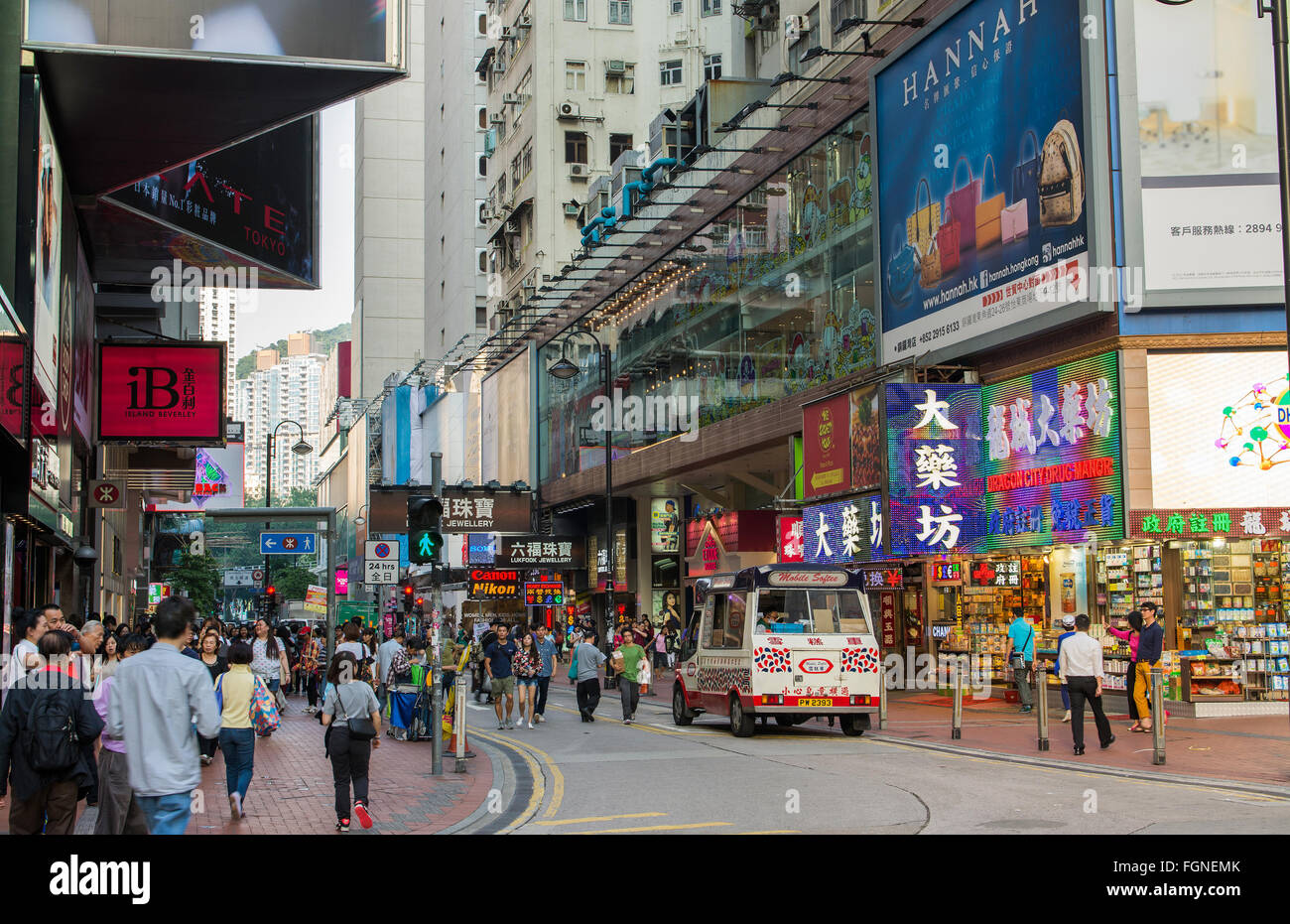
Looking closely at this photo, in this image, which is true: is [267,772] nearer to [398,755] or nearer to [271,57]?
[398,755]

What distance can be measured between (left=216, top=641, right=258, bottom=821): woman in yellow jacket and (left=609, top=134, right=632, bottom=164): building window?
167 feet

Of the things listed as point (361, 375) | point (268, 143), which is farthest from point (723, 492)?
point (361, 375)

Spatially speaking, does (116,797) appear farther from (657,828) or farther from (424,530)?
(424,530)

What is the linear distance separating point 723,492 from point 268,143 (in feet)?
63.1

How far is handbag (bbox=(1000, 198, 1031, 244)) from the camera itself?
23750mm

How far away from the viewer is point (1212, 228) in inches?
867

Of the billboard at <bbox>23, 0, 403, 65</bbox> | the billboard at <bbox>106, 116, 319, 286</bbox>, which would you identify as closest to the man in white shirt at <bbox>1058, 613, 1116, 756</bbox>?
the billboard at <bbox>23, 0, 403, 65</bbox>

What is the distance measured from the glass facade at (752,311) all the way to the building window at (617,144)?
553 inches

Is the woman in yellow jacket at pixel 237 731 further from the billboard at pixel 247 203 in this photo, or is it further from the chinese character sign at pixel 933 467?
the chinese character sign at pixel 933 467

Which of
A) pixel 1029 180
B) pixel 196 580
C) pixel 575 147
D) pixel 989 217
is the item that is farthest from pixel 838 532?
pixel 196 580

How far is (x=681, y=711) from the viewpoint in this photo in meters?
23.4

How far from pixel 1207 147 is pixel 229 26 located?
14934mm

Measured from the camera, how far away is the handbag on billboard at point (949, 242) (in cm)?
2608

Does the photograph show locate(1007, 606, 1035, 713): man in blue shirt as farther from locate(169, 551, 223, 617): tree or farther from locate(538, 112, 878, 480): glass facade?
locate(169, 551, 223, 617): tree
